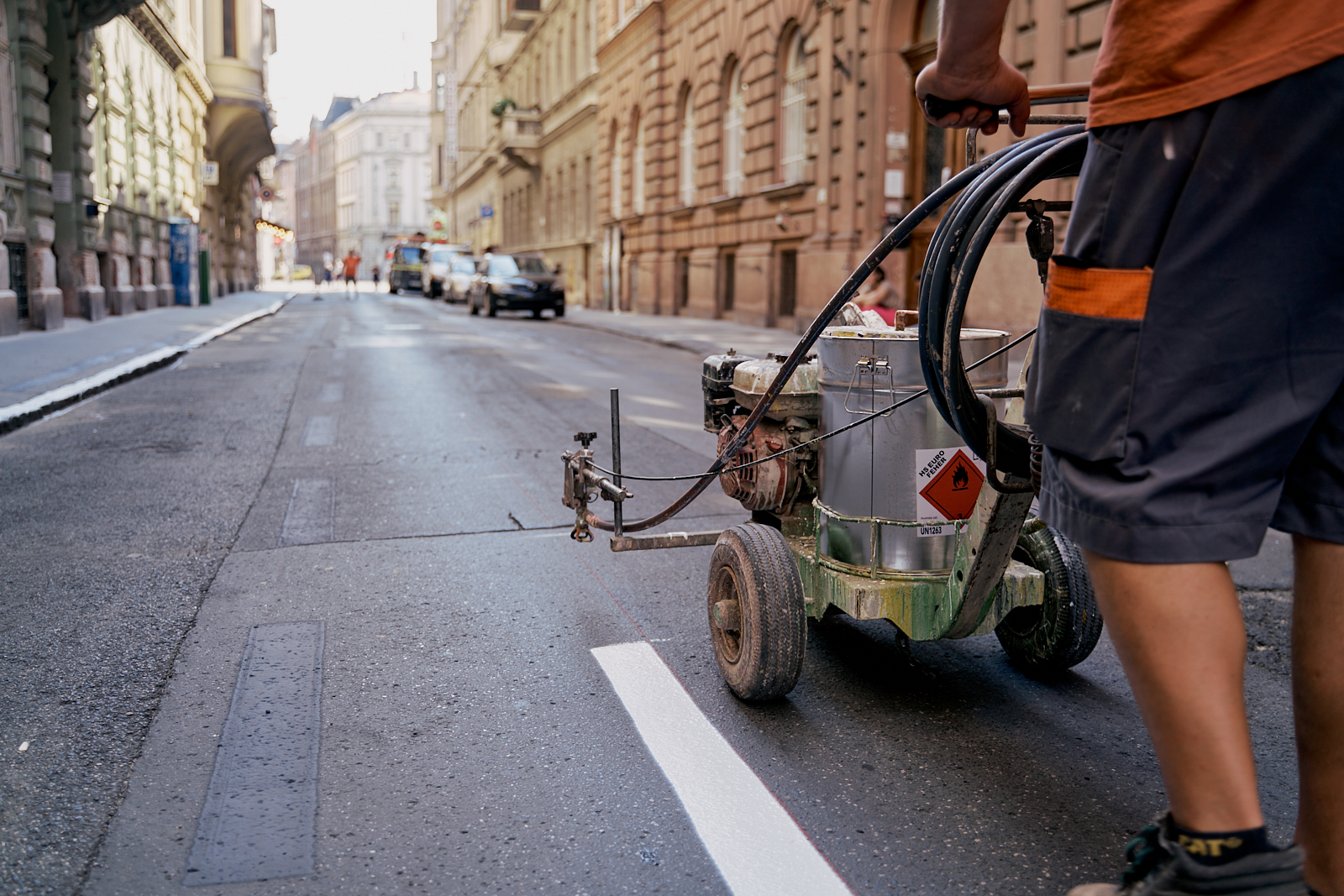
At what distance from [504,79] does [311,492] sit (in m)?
53.9

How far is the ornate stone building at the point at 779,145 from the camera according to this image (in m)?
15.0

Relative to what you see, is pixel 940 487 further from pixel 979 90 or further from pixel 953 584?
pixel 979 90

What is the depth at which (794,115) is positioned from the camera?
22.3 meters

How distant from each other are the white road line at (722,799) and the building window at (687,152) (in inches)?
1012

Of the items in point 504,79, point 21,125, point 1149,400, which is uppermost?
point 504,79

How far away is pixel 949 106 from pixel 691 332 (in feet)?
67.5

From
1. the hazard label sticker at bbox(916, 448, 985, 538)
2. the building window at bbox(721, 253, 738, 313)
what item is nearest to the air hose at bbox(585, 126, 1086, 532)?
the hazard label sticker at bbox(916, 448, 985, 538)

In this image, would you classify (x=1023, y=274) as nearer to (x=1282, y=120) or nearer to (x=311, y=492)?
(x=311, y=492)

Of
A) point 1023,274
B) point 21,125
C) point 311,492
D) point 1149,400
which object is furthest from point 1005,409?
point 21,125

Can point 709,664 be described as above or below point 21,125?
below

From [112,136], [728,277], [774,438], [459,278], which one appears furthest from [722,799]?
[459,278]

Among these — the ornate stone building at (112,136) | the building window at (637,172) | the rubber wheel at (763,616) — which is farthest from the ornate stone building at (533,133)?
the rubber wheel at (763,616)

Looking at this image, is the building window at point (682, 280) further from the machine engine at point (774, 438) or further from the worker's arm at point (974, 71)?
the worker's arm at point (974, 71)

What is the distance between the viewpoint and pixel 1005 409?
286 cm
